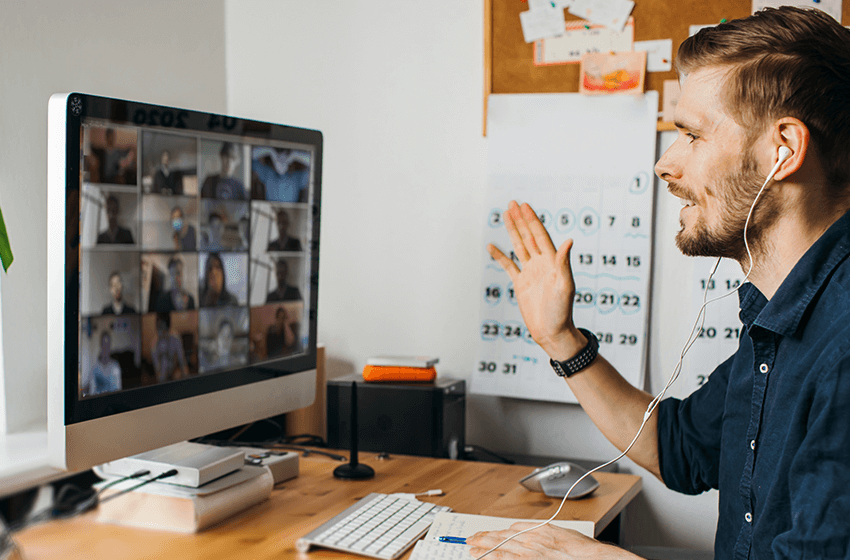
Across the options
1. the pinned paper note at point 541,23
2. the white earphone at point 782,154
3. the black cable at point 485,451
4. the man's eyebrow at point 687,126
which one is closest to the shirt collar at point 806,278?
the white earphone at point 782,154

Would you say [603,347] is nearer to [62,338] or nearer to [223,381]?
[223,381]

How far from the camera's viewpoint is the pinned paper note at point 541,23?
174 centimetres

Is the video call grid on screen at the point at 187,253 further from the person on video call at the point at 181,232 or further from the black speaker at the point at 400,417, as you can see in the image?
the black speaker at the point at 400,417

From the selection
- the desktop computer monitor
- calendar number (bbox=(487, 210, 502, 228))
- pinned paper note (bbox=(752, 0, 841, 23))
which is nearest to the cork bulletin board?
pinned paper note (bbox=(752, 0, 841, 23))

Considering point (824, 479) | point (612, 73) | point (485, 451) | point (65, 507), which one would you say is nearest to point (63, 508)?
point (65, 507)

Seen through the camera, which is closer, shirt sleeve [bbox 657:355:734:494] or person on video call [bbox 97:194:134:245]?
person on video call [bbox 97:194:134:245]

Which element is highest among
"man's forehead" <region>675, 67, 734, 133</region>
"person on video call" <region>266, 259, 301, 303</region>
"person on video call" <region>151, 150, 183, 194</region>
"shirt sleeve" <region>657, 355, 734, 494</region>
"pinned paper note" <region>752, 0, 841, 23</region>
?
"pinned paper note" <region>752, 0, 841, 23</region>

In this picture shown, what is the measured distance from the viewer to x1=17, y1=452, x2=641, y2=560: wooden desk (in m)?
1.00

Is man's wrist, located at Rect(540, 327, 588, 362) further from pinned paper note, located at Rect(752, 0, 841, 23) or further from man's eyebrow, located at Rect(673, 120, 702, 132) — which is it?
pinned paper note, located at Rect(752, 0, 841, 23)

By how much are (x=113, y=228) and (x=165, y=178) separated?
0.41 ft

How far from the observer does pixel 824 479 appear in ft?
2.39

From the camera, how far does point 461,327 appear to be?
74.7 inches

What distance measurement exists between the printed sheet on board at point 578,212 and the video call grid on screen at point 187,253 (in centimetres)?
59

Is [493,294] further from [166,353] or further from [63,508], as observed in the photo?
[63,508]
